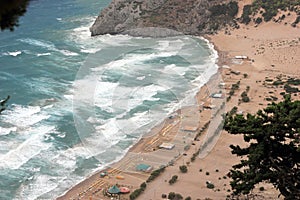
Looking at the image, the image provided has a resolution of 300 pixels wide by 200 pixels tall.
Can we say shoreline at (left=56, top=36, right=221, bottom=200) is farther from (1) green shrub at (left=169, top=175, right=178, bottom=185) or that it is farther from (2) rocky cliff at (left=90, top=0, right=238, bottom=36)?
(2) rocky cliff at (left=90, top=0, right=238, bottom=36)

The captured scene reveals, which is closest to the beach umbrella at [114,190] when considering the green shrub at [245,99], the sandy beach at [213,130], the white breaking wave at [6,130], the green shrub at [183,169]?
the sandy beach at [213,130]

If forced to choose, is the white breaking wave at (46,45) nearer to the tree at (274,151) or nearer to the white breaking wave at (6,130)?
the white breaking wave at (6,130)

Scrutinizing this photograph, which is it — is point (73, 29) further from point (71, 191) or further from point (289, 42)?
point (71, 191)

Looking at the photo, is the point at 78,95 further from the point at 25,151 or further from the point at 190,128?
the point at 190,128

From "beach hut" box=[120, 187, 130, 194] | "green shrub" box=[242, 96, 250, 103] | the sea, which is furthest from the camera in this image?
"green shrub" box=[242, 96, 250, 103]

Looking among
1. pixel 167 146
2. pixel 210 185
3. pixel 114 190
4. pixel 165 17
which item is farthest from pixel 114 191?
pixel 165 17

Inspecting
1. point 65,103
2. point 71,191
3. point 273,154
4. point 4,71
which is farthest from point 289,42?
point 273,154

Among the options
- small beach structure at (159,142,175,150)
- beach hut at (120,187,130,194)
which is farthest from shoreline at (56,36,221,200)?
beach hut at (120,187,130,194)
